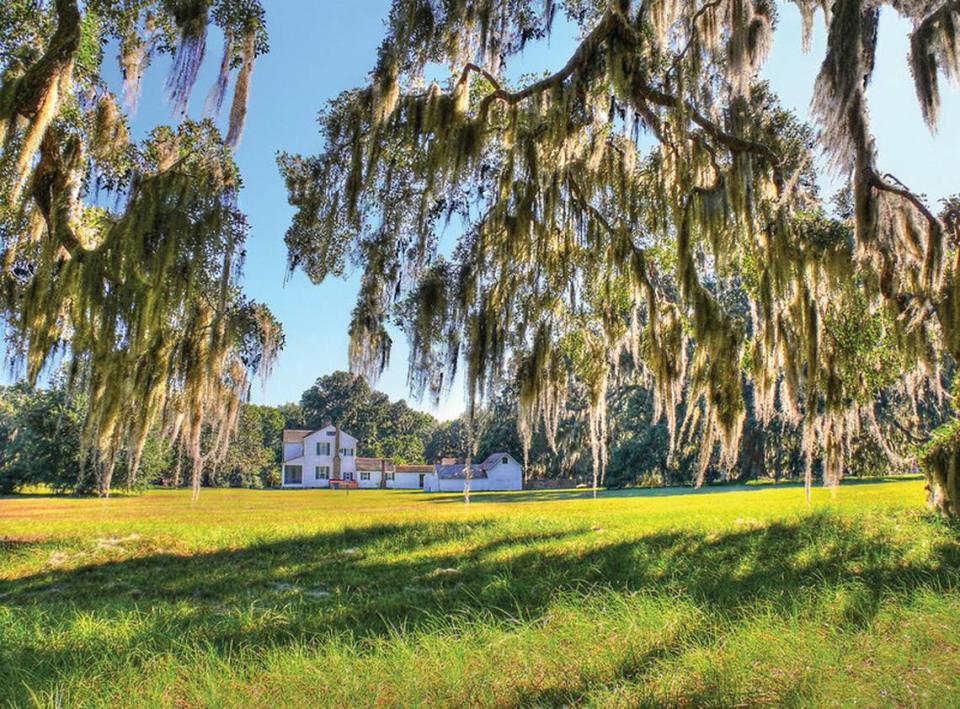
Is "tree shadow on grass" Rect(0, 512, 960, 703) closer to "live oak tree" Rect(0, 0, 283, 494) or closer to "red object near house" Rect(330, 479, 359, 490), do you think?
"live oak tree" Rect(0, 0, 283, 494)

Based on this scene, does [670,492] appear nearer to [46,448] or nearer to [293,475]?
[46,448]

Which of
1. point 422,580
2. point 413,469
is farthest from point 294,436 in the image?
point 422,580

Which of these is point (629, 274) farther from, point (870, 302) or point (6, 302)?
point (6, 302)

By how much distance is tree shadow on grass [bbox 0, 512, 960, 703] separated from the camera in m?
5.69

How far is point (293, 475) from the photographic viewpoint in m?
61.0

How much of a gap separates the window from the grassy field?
1948 inches

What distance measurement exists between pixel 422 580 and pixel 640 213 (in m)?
5.62

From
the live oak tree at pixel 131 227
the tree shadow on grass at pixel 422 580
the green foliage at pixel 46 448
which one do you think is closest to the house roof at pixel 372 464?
the green foliage at pixel 46 448

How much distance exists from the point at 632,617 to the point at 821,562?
13.6ft

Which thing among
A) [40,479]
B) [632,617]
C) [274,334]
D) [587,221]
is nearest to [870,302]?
[587,221]

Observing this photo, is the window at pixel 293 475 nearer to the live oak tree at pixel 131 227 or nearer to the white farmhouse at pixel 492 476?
the white farmhouse at pixel 492 476

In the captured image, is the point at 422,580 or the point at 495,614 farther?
the point at 422,580

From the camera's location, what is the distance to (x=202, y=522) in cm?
1446

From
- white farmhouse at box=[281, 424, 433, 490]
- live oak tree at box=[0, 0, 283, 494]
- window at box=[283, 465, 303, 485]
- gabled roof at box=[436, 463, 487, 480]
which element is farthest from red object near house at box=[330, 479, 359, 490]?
live oak tree at box=[0, 0, 283, 494]
